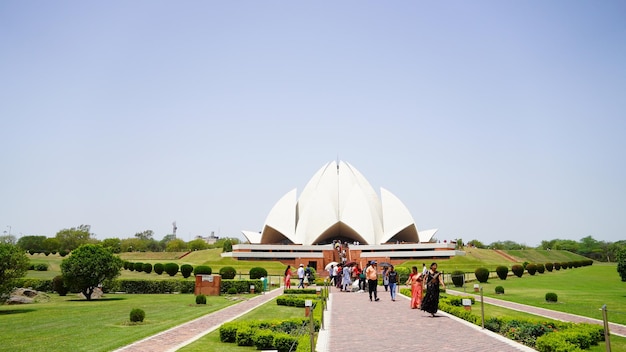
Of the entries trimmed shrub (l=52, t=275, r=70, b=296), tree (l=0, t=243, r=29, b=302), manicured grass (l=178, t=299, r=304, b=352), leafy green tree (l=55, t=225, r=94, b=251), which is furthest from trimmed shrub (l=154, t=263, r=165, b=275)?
leafy green tree (l=55, t=225, r=94, b=251)

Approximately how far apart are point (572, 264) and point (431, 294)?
133ft

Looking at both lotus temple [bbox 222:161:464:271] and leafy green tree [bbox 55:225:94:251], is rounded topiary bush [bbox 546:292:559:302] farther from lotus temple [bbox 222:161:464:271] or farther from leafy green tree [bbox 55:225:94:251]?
leafy green tree [bbox 55:225:94:251]

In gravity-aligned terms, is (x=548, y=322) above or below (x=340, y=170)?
below

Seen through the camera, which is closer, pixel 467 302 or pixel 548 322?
pixel 548 322

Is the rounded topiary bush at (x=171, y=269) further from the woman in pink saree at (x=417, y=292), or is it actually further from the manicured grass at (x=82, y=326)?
the woman in pink saree at (x=417, y=292)

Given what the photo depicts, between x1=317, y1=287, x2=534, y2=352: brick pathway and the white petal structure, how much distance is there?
38.0 meters

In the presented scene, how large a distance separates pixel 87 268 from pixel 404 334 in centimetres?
1483

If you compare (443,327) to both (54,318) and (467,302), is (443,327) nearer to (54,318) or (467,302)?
(467,302)

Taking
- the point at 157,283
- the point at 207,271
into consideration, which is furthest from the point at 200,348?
the point at 207,271

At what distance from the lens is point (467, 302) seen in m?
11.4

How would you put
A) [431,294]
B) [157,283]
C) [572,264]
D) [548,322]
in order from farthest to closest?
[572,264]
[157,283]
[431,294]
[548,322]

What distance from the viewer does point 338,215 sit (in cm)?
5162

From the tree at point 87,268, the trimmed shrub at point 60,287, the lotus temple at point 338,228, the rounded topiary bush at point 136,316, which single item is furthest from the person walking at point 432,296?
the lotus temple at point 338,228

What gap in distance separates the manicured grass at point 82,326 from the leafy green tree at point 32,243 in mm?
67423
